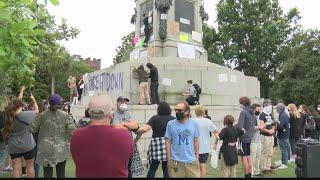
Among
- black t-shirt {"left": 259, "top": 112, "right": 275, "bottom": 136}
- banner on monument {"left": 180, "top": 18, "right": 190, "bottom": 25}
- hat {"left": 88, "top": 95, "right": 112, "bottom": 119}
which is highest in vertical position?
banner on monument {"left": 180, "top": 18, "right": 190, "bottom": 25}

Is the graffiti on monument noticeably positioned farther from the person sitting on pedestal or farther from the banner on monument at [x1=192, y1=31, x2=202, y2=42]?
the banner on monument at [x1=192, y1=31, x2=202, y2=42]

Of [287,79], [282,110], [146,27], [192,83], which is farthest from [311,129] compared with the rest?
[287,79]

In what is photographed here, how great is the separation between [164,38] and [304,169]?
46.7 feet

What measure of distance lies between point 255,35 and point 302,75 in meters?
7.82

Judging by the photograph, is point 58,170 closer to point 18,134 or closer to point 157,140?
point 18,134

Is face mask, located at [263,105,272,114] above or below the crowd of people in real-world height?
above

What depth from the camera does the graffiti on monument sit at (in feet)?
59.0

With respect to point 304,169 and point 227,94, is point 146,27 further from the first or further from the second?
point 304,169

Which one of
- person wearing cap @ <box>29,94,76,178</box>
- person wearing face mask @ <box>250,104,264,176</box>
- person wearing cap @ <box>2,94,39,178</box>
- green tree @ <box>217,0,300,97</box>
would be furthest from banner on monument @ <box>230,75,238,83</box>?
green tree @ <box>217,0,300,97</box>

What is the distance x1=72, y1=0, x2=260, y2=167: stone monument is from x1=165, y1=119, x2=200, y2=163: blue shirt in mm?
8284

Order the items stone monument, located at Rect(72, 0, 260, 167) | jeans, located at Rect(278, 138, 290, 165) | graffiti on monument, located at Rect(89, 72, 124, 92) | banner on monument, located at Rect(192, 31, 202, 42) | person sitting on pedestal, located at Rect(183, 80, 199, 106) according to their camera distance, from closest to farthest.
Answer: jeans, located at Rect(278, 138, 290, 165) → person sitting on pedestal, located at Rect(183, 80, 199, 106) → stone monument, located at Rect(72, 0, 260, 167) → graffiti on monument, located at Rect(89, 72, 124, 92) → banner on monument, located at Rect(192, 31, 202, 42)

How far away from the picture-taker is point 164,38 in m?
20.1

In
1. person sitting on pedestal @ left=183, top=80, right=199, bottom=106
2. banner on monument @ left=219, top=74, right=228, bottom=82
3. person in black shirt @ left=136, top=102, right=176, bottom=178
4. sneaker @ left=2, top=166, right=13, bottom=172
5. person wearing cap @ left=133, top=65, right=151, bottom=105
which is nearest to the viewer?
person in black shirt @ left=136, top=102, right=176, bottom=178

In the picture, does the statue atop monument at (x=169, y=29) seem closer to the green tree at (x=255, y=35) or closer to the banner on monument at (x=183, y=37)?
the banner on monument at (x=183, y=37)
